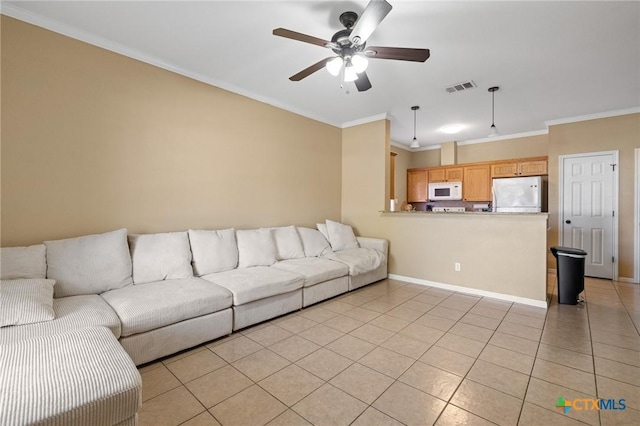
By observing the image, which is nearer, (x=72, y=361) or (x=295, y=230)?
(x=72, y=361)

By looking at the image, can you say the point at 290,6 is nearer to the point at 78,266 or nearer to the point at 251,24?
the point at 251,24

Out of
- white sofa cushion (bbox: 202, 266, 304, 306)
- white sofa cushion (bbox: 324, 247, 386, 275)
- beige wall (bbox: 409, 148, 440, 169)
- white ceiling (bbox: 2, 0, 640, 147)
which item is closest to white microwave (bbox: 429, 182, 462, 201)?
beige wall (bbox: 409, 148, 440, 169)

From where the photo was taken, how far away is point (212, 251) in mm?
3111

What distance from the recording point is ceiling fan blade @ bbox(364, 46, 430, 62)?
213 centimetres

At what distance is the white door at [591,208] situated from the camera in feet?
14.9

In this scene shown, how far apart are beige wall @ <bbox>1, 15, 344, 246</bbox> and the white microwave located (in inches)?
161

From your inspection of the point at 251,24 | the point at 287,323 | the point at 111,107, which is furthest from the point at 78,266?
the point at 251,24

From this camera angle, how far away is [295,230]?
4176mm

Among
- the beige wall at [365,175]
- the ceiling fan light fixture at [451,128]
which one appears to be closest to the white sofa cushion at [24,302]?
the beige wall at [365,175]

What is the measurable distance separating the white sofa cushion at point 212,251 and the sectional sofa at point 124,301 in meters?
0.01

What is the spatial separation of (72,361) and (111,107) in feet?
8.01

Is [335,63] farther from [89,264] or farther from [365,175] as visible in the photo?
[365,175]

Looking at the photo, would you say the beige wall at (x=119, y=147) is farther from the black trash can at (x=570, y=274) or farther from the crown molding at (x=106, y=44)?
the black trash can at (x=570, y=274)
